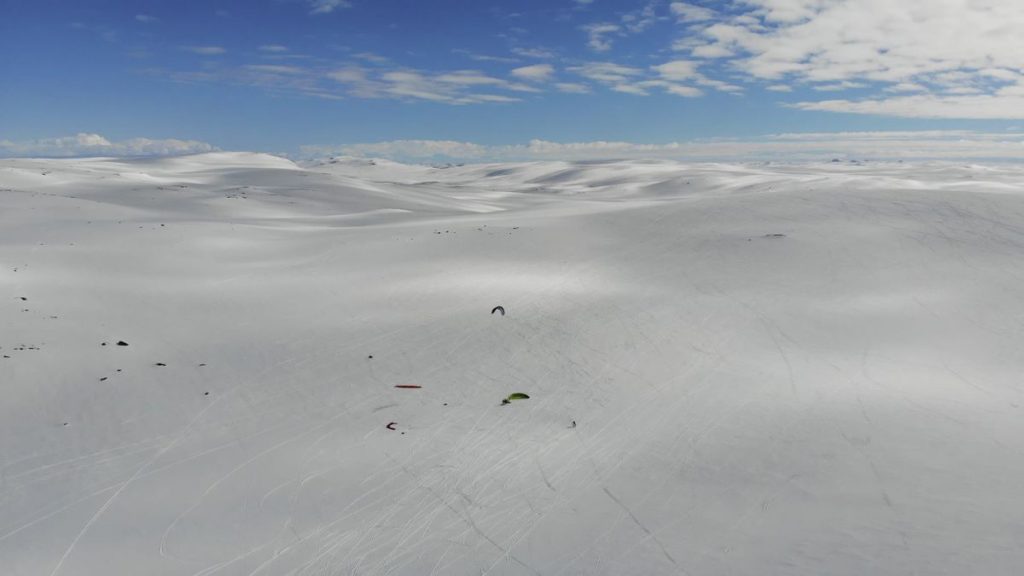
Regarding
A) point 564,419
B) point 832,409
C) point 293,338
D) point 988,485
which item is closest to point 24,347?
point 293,338

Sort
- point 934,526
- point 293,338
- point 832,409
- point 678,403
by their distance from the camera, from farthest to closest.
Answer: point 293,338
point 678,403
point 832,409
point 934,526

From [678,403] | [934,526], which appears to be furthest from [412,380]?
[934,526]

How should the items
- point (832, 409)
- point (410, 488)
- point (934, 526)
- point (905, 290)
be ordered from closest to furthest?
point (934, 526) < point (410, 488) < point (832, 409) < point (905, 290)

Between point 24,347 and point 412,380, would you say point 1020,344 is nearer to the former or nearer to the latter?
point 412,380

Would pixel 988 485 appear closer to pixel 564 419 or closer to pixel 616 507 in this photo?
pixel 616 507

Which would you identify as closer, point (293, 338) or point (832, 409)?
point (832, 409)

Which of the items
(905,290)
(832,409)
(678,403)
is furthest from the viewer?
(905,290)
